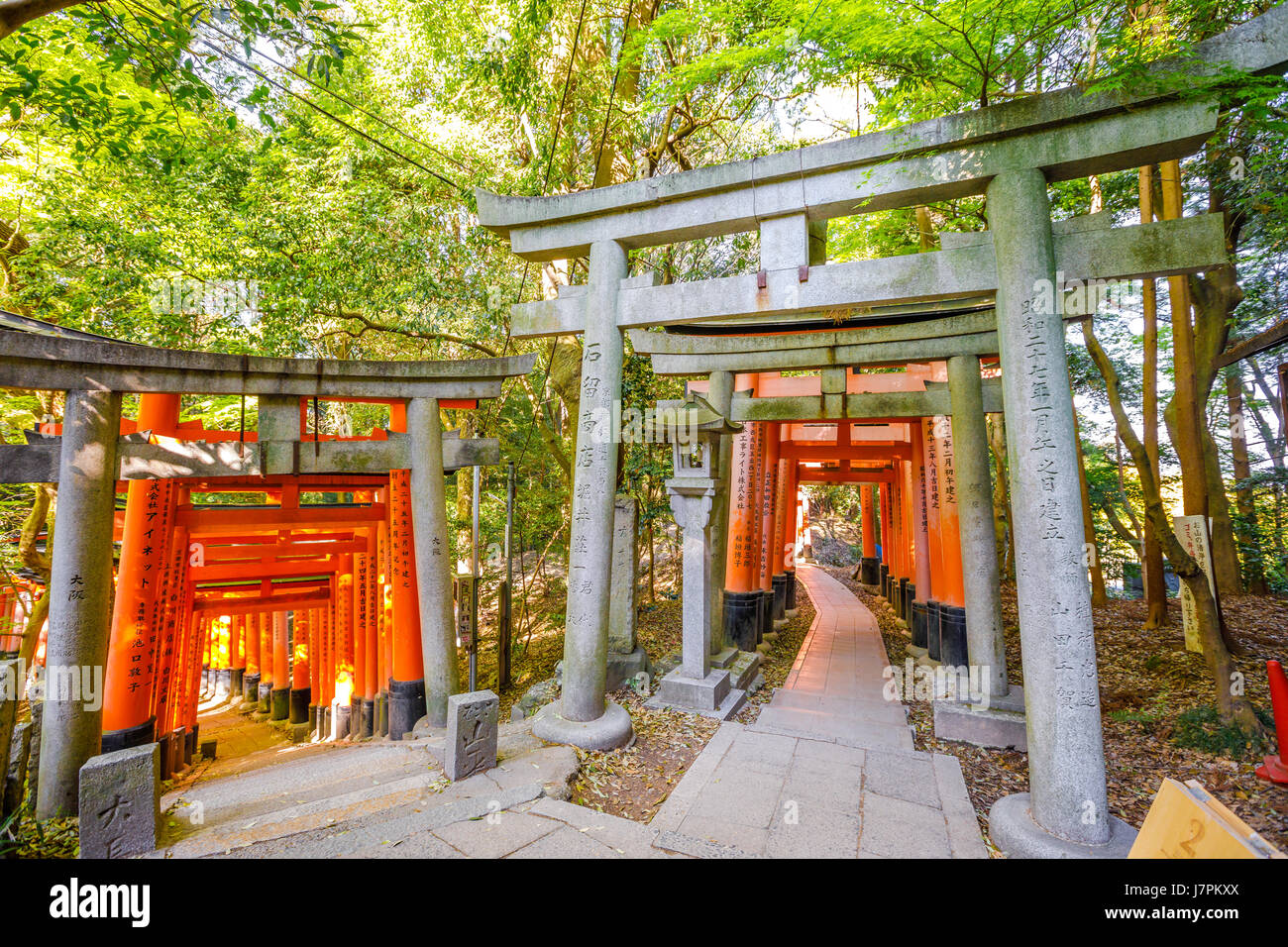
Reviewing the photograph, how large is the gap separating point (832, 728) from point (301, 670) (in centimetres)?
1311

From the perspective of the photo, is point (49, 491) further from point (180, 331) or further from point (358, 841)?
point (358, 841)

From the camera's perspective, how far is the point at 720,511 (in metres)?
8.58

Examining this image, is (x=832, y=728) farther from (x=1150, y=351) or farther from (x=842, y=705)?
(x=1150, y=351)

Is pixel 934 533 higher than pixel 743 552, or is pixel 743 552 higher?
pixel 934 533

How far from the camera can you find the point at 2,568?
772 cm

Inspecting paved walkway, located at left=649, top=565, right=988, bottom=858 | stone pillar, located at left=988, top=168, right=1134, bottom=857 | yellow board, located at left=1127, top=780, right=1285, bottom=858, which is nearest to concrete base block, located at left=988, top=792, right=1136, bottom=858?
stone pillar, located at left=988, top=168, right=1134, bottom=857

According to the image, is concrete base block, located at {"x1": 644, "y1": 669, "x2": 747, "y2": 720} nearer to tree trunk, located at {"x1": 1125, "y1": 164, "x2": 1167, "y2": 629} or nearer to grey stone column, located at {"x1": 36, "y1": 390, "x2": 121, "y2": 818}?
grey stone column, located at {"x1": 36, "y1": 390, "x2": 121, "y2": 818}

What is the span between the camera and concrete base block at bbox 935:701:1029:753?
5.97 metres

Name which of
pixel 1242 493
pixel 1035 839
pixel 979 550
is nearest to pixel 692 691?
pixel 1035 839

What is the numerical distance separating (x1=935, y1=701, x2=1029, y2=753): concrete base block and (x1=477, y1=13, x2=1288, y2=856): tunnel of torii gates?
540 mm

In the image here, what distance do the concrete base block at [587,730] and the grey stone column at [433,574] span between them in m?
1.56

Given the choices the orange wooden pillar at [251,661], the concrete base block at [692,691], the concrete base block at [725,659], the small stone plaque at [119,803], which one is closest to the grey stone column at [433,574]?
the concrete base block at [692,691]

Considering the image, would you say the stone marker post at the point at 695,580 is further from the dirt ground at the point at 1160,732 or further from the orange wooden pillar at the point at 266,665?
the orange wooden pillar at the point at 266,665

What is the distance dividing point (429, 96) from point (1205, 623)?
46.8 feet
